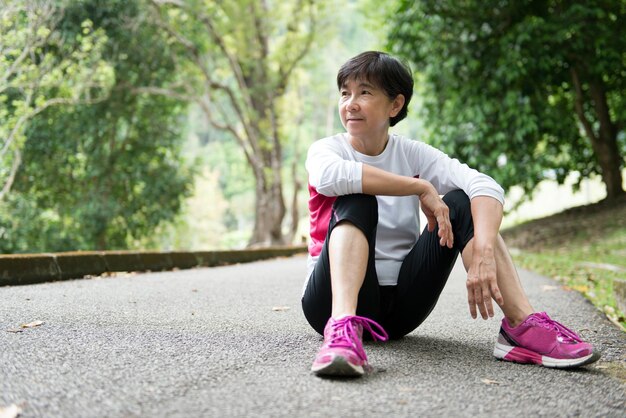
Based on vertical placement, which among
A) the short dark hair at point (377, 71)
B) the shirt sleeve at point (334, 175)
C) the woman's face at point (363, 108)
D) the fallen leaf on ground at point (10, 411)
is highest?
the short dark hair at point (377, 71)

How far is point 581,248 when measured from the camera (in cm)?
1057

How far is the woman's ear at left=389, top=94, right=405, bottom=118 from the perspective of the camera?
9.39 ft

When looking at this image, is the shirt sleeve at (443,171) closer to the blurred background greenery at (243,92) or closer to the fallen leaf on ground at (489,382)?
the fallen leaf on ground at (489,382)

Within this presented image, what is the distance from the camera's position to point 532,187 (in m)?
12.5

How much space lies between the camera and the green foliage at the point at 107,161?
13289 millimetres

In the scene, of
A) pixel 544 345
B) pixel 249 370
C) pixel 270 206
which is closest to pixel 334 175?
pixel 249 370

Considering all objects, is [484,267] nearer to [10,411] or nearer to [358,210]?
[358,210]

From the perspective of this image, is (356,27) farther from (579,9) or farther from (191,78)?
(579,9)

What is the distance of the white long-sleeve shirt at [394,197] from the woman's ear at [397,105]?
12cm

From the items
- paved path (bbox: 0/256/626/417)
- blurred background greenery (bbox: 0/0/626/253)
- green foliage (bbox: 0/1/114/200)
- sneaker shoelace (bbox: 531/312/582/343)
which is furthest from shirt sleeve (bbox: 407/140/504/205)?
blurred background greenery (bbox: 0/0/626/253)

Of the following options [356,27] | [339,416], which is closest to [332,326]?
[339,416]

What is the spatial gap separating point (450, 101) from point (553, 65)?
2040mm

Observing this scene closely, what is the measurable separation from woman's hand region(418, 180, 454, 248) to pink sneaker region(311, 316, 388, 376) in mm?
529

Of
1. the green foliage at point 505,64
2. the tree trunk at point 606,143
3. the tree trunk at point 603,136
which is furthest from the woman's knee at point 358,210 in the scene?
the tree trunk at point 606,143
